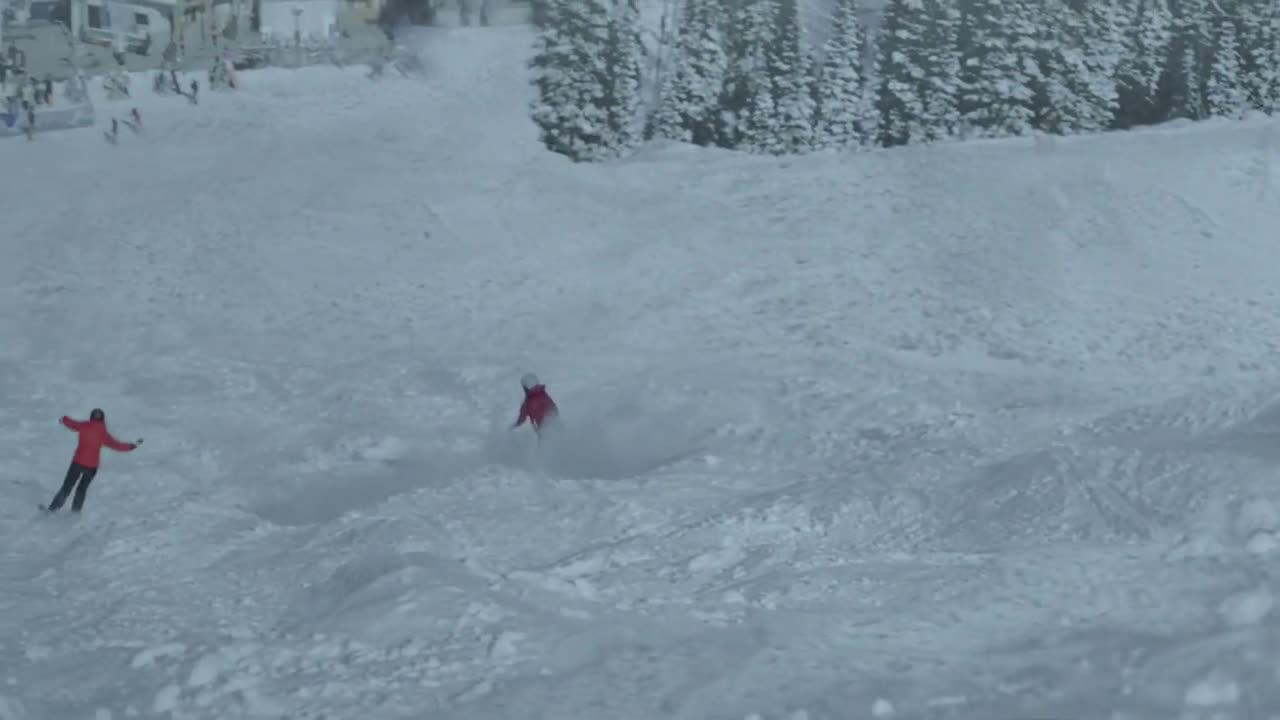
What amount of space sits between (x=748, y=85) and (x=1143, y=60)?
756 centimetres

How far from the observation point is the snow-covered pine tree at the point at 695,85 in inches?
945

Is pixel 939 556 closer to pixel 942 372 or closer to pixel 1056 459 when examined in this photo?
pixel 1056 459

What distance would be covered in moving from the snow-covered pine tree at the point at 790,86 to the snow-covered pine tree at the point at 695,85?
1148mm

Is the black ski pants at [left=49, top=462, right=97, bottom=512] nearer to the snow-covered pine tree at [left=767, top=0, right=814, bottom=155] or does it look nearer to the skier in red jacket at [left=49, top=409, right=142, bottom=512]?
the skier in red jacket at [left=49, top=409, right=142, bottom=512]

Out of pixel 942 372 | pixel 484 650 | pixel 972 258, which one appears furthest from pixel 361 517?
pixel 972 258

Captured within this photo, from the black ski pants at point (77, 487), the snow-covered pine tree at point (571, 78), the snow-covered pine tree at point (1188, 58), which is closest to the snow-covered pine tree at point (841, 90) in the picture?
the snow-covered pine tree at point (571, 78)

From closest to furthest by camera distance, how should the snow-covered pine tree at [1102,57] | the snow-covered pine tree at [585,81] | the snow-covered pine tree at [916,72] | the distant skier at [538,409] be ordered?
the distant skier at [538,409], the snow-covered pine tree at [1102,57], the snow-covered pine tree at [916,72], the snow-covered pine tree at [585,81]

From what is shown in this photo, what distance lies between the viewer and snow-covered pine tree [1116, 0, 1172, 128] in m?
21.7

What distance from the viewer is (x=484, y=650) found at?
223 inches

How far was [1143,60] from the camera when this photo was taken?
867 inches

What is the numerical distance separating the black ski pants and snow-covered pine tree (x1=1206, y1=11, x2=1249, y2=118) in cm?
1855

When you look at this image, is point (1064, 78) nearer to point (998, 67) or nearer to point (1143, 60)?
point (998, 67)

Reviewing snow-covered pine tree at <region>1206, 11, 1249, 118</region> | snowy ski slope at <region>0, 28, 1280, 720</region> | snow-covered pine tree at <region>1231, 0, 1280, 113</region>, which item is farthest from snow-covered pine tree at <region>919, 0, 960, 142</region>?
snow-covered pine tree at <region>1231, 0, 1280, 113</region>

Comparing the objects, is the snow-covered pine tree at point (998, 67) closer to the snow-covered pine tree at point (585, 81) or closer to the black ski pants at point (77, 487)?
the snow-covered pine tree at point (585, 81)
